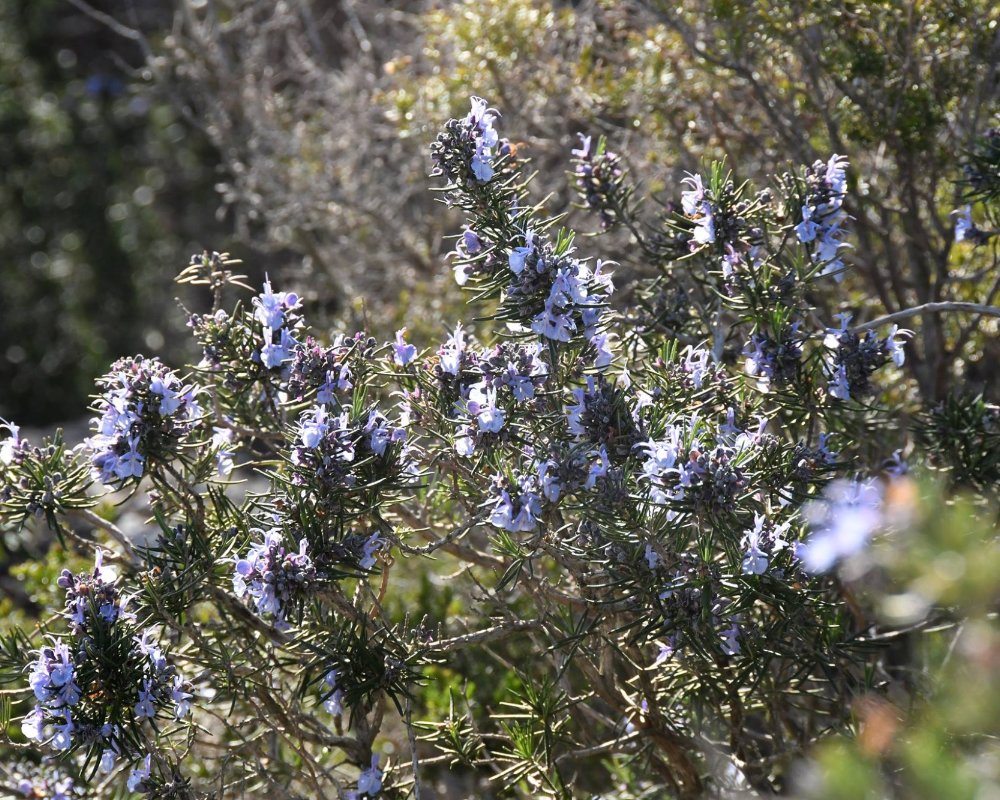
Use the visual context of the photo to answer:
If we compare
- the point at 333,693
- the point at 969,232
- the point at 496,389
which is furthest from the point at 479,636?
the point at 969,232

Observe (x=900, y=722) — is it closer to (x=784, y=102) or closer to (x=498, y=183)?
(x=498, y=183)

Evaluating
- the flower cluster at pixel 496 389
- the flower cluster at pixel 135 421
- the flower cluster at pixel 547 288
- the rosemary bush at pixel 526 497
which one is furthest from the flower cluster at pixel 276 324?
the flower cluster at pixel 547 288

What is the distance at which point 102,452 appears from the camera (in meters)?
2.33

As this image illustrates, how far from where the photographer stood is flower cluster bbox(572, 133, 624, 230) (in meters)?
2.83

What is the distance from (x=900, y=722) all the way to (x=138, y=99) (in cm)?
758

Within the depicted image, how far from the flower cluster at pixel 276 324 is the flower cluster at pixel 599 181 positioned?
85cm

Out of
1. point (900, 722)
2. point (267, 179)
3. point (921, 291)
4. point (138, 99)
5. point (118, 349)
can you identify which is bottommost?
point (900, 722)

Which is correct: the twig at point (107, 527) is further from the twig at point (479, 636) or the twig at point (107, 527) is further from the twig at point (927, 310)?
the twig at point (927, 310)

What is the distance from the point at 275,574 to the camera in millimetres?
2133

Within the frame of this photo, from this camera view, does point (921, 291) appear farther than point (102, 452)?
Yes

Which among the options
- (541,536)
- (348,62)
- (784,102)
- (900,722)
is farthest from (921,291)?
(348,62)

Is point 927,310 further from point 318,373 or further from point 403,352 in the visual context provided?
point 318,373

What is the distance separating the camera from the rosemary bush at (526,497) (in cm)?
220

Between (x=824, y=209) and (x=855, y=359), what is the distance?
0.37m
